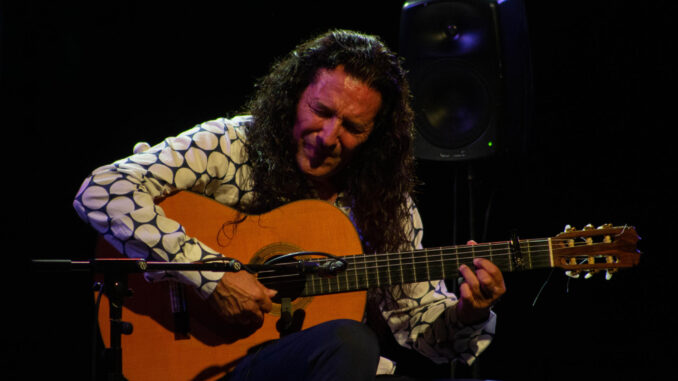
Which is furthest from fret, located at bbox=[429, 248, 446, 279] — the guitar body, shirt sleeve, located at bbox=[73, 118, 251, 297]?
shirt sleeve, located at bbox=[73, 118, 251, 297]

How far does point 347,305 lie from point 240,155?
2.32 feet

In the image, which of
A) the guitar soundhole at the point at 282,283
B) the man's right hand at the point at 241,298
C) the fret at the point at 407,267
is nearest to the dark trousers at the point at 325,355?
the man's right hand at the point at 241,298

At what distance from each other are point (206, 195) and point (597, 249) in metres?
1.41

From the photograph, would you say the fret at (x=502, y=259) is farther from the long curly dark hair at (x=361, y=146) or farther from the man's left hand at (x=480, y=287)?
A: the long curly dark hair at (x=361, y=146)

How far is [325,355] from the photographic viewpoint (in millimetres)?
1632

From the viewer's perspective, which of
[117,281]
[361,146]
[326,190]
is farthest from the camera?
[361,146]

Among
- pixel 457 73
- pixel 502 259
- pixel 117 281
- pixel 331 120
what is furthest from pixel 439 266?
pixel 457 73

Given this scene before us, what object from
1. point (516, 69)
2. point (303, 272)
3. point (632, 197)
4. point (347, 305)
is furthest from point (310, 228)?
point (632, 197)

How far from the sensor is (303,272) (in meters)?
1.65

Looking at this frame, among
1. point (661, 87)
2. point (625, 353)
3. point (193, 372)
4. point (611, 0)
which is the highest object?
point (611, 0)

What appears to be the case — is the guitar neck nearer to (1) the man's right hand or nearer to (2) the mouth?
(1) the man's right hand

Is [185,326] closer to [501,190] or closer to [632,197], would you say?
[501,190]

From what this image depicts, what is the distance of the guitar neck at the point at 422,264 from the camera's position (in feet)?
6.84

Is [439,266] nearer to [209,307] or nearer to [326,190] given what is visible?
[326,190]
